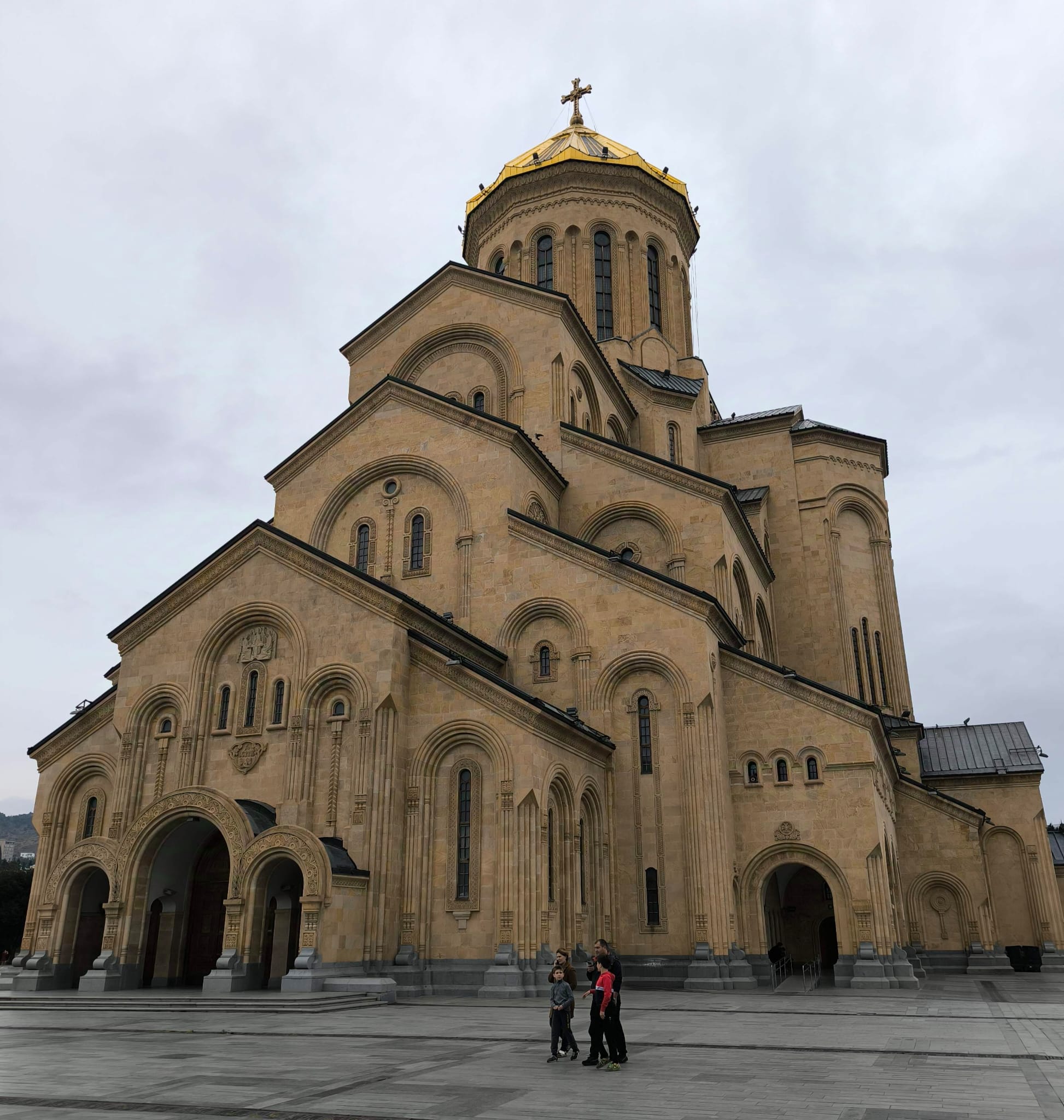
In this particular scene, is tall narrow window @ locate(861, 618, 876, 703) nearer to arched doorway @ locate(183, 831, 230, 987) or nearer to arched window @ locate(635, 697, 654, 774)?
arched window @ locate(635, 697, 654, 774)

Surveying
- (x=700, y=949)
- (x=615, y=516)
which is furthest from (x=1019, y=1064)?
(x=615, y=516)

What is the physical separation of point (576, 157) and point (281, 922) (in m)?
34.1

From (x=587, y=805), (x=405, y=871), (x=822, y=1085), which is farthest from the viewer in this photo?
(x=587, y=805)

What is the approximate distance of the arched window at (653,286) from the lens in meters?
43.9

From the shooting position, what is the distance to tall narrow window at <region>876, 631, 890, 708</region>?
1560 inches

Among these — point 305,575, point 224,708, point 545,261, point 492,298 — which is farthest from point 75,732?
point 545,261

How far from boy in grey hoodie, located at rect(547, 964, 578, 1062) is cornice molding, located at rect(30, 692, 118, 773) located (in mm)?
18012

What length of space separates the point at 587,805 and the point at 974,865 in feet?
51.5

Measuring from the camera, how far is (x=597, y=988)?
37.2 ft

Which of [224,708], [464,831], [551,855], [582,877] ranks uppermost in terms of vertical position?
[224,708]

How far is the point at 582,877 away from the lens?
23562 mm

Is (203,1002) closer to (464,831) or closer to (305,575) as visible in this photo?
(464,831)

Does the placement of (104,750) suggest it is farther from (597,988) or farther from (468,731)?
(597,988)

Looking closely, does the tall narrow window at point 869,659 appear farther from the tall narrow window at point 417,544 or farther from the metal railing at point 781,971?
the tall narrow window at point 417,544
